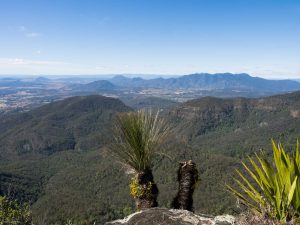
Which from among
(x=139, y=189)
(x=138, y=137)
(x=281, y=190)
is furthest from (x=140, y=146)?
(x=281, y=190)

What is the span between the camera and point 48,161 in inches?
7200

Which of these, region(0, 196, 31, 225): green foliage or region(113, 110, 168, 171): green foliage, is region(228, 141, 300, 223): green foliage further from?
region(0, 196, 31, 225): green foliage

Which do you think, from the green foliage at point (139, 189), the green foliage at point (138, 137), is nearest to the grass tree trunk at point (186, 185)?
the green foliage at point (139, 189)

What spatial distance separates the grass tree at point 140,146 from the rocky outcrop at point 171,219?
1.75 meters

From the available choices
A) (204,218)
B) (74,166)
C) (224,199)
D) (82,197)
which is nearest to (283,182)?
(204,218)

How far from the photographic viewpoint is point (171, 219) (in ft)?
20.2

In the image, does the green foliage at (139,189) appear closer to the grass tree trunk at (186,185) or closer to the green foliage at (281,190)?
the grass tree trunk at (186,185)

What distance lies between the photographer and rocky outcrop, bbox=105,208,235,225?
6047mm

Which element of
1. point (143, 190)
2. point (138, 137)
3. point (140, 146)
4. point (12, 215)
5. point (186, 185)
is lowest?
point (12, 215)

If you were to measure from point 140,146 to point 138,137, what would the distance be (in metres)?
0.23

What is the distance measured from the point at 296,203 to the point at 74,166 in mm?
170878

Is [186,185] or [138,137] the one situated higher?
[138,137]

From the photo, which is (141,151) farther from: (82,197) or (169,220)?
(82,197)

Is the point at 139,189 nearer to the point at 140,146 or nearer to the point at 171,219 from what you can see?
the point at 140,146
